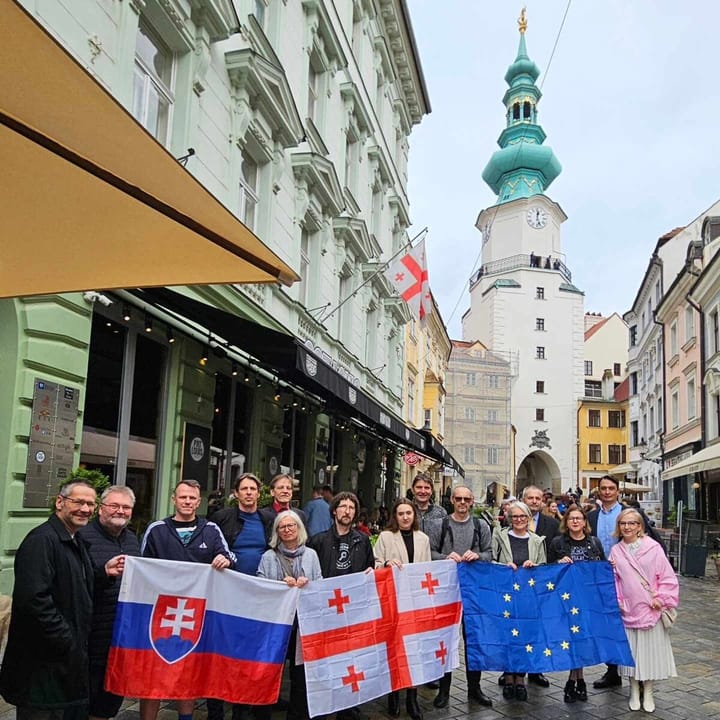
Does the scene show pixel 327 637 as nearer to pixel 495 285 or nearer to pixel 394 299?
pixel 394 299

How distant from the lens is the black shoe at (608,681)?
7423mm

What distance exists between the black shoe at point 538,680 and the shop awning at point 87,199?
552cm

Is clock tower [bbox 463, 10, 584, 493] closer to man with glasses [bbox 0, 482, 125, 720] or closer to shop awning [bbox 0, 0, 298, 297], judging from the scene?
man with glasses [bbox 0, 482, 125, 720]

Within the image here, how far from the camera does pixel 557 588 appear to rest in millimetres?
7086

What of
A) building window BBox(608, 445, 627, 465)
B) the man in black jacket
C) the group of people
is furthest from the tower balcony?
the man in black jacket

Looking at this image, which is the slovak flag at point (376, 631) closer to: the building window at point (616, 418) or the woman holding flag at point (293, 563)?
the woman holding flag at point (293, 563)

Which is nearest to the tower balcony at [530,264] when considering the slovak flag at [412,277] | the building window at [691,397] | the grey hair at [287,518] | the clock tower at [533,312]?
the clock tower at [533,312]

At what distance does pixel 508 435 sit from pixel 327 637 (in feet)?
181

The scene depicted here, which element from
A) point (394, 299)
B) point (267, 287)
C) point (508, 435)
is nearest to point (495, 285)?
point (508, 435)

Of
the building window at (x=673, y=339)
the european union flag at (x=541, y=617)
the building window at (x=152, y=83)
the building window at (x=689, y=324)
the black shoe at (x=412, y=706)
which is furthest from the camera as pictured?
the building window at (x=673, y=339)

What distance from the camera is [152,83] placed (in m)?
9.84

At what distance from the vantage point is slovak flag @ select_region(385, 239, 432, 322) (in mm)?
16500

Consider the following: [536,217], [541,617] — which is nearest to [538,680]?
[541,617]

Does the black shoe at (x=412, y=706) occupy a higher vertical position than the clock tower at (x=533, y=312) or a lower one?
lower
